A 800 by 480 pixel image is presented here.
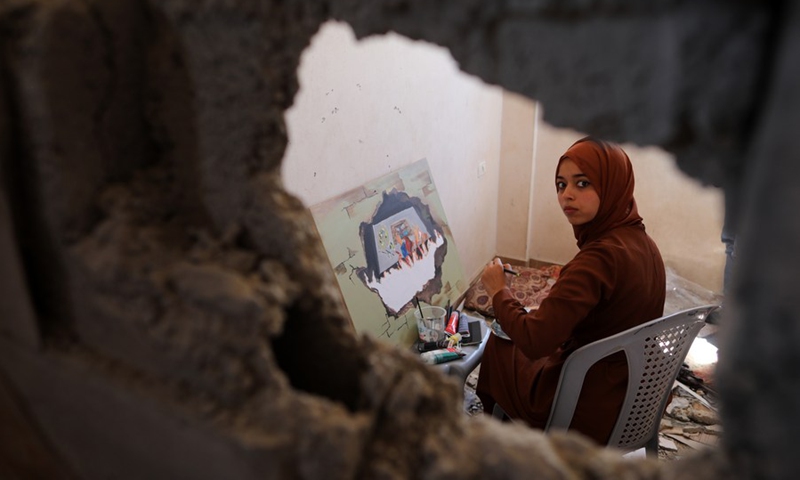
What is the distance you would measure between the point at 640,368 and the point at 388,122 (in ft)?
5.29

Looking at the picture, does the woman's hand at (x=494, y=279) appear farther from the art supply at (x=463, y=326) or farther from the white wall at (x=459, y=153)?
the white wall at (x=459, y=153)

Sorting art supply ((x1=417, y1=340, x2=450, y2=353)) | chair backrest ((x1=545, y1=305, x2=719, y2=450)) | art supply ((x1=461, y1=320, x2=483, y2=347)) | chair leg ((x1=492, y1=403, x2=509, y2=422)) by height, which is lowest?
chair leg ((x1=492, y1=403, x2=509, y2=422))

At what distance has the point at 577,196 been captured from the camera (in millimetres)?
1892

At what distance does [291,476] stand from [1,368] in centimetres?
72

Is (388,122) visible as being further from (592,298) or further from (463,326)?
(592,298)

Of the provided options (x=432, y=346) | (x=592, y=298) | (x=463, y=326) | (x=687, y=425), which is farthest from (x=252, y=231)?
(x=687, y=425)

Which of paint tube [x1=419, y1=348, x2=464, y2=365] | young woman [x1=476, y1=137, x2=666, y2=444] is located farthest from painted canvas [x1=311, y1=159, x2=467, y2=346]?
young woman [x1=476, y1=137, x2=666, y2=444]

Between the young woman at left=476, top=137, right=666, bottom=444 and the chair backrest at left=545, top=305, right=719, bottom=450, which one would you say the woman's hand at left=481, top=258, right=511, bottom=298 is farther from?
the chair backrest at left=545, top=305, right=719, bottom=450

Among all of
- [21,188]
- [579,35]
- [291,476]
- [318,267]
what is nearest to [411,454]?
[291,476]

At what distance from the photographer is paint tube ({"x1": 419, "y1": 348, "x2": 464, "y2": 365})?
7.57ft

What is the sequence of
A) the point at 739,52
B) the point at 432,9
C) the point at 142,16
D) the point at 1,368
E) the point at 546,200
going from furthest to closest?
the point at 546,200, the point at 1,368, the point at 142,16, the point at 432,9, the point at 739,52

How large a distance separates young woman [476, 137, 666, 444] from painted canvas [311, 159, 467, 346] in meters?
0.69

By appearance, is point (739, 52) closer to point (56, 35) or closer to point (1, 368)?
point (56, 35)

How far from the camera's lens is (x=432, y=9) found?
0.64m
